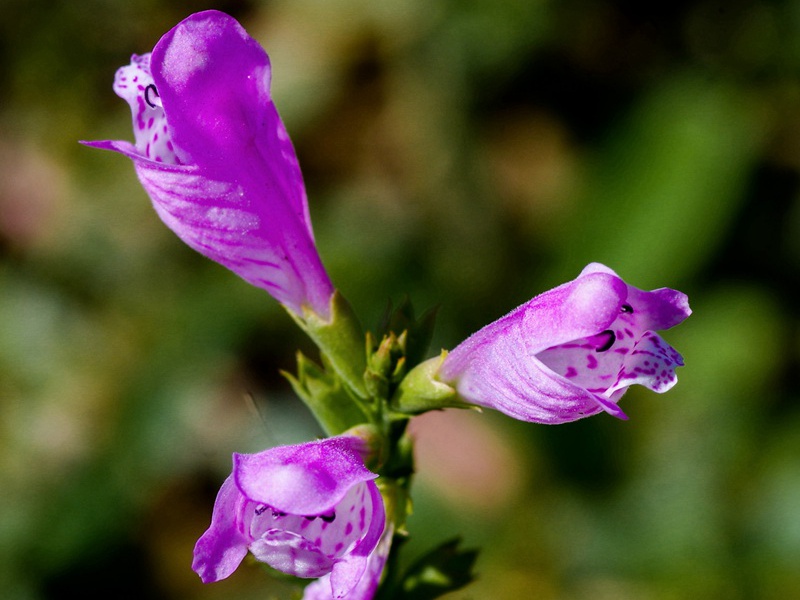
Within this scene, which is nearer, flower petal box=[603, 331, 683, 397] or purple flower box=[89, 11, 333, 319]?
flower petal box=[603, 331, 683, 397]

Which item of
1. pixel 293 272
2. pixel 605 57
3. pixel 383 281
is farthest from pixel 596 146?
Answer: pixel 293 272

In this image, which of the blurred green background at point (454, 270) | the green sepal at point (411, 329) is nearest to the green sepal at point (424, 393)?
the green sepal at point (411, 329)

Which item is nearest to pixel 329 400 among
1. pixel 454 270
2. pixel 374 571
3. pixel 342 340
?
pixel 342 340

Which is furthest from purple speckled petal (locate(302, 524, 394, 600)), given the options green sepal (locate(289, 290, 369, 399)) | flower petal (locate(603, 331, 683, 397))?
flower petal (locate(603, 331, 683, 397))

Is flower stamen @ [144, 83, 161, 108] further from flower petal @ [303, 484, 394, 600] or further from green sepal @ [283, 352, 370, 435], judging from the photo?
flower petal @ [303, 484, 394, 600]

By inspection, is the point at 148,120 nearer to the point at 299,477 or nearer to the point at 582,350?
the point at 299,477

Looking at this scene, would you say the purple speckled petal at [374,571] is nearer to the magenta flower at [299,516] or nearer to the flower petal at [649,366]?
the magenta flower at [299,516]
